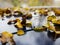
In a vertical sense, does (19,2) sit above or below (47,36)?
above

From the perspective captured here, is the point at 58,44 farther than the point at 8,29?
No

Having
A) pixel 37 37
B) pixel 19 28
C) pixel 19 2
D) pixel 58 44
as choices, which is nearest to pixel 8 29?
pixel 19 28

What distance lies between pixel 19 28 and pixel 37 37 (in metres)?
0.12

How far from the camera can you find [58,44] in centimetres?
55

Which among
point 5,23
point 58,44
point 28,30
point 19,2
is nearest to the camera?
point 58,44

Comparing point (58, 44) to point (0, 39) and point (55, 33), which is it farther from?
point (0, 39)

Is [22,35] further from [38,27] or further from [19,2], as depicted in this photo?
[19,2]

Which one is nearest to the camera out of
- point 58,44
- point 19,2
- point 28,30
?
point 58,44

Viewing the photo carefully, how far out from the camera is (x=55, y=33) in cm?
64

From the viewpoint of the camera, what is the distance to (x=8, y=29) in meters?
0.70

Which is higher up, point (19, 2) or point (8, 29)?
point (19, 2)

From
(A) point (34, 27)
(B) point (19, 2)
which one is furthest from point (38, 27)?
(B) point (19, 2)

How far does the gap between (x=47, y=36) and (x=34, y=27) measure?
0.38 feet

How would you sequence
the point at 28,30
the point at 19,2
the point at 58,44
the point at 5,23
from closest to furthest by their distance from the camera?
the point at 58,44
the point at 28,30
the point at 5,23
the point at 19,2
